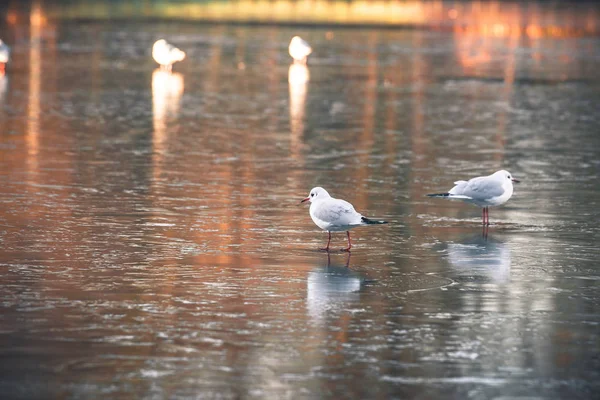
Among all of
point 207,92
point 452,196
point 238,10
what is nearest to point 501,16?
point 238,10

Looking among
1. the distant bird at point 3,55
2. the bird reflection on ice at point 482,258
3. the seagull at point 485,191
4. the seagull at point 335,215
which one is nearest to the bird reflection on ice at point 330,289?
the seagull at point 335,215

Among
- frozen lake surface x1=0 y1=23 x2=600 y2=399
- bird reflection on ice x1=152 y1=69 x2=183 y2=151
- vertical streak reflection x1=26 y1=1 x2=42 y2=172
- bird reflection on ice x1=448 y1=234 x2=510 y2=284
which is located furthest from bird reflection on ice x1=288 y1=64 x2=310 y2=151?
bird reflection on ice x1=448 y1=234 x2=510 y2=284

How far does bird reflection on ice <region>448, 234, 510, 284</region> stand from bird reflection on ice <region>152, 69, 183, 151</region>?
8197 mm

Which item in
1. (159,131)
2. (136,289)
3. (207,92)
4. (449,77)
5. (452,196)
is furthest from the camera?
(449,77)

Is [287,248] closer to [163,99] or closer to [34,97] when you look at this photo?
[34,97]

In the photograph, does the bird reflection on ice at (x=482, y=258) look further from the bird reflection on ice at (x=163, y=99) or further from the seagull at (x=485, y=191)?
the bird reflection on ice at (x=163, y=99)

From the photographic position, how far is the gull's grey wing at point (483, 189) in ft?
46.3

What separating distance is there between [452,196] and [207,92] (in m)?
16.5

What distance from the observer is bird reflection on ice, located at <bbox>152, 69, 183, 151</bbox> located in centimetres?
2292

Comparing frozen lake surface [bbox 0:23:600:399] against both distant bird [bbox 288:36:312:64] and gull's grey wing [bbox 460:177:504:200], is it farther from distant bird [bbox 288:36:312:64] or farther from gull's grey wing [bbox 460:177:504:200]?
distant bird [bbox 288:36:312:64]

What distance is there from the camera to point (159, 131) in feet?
75.7

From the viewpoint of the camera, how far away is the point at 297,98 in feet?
95.8

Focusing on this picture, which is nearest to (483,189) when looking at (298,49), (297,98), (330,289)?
(330,289)

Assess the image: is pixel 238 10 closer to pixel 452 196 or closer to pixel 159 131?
pixel 159 131
